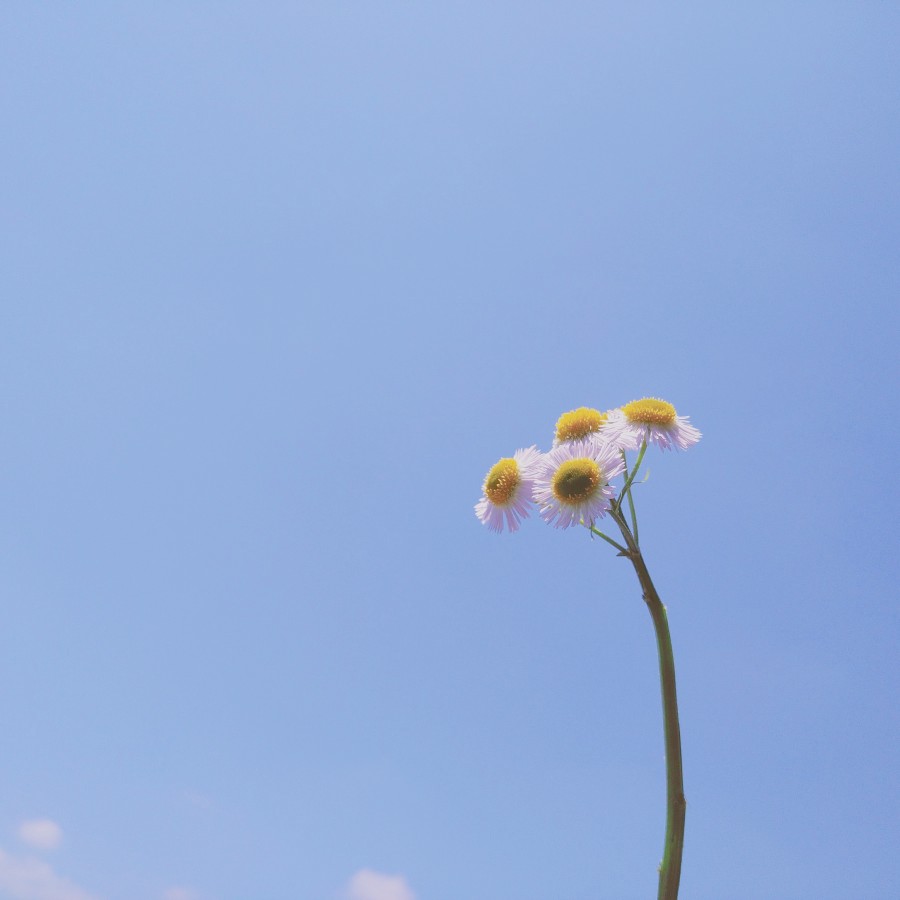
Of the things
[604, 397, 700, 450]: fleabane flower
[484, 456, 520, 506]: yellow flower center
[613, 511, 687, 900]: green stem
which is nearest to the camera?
[613, 511, 687, 900]: green stem

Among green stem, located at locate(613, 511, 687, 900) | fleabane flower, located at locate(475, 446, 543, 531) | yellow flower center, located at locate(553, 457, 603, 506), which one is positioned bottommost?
green stem, located at locate(613, 511, 687, 900)

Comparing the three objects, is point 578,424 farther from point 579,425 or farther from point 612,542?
point 612,542

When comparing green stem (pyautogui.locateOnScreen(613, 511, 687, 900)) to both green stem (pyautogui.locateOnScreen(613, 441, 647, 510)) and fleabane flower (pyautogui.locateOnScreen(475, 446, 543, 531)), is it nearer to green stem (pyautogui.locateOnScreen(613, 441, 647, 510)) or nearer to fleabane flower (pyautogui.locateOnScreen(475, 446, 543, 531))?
green stem (pyautogui.locateOnScreen(613, 441, 647, 510))

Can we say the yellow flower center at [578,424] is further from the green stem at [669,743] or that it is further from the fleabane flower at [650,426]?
the green stem at [669,743]

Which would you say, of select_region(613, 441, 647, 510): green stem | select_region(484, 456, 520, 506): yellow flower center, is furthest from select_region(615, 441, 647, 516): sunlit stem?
select_region(484, 456, 520, 506): yellow flower center

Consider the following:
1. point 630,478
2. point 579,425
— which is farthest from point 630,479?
point 579,425

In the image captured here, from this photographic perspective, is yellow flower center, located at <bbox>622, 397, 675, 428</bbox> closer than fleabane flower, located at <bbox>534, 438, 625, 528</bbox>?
No

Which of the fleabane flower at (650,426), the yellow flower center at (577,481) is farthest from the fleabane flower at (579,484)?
the fleabane flower at (650,426)

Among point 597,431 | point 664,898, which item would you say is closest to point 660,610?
point 664,898
